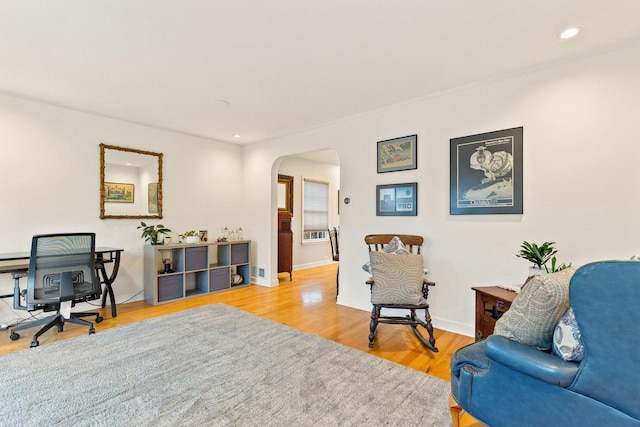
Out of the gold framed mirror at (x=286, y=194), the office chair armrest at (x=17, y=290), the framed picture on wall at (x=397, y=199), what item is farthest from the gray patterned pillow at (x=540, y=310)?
the gold framed mirror at (x=286, y=194)

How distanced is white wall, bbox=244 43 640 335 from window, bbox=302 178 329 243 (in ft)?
9.14

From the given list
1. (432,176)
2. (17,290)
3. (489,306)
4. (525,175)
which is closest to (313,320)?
(489,306)

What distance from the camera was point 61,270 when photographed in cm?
287

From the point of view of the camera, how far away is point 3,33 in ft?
6.71

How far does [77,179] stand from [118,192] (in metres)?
0.47

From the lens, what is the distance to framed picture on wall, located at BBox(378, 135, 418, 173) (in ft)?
10.8

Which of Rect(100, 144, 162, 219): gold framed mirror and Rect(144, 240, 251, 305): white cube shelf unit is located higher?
Rect(100, 144, 162, 219): gold framed mirror

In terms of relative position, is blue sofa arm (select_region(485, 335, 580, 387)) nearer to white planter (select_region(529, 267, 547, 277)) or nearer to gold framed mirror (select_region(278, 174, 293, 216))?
white planter (select_region(529, 267, 547, 277))

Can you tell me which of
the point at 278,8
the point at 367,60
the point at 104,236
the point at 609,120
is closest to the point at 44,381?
the point at 104,236

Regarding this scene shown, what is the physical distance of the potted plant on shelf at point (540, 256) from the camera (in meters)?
2.24

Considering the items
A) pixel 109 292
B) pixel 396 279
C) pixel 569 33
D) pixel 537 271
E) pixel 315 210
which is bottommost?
pixel 109 292

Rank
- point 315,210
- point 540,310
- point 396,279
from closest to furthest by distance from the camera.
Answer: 1. point 540,310
2. point 396,279
3. point 315,210

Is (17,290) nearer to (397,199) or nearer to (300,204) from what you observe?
(397,199)

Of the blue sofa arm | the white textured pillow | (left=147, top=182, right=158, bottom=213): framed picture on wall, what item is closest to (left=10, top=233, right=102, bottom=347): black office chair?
(left=147, top=182, right=158, bottom=213): framed picture on wall
